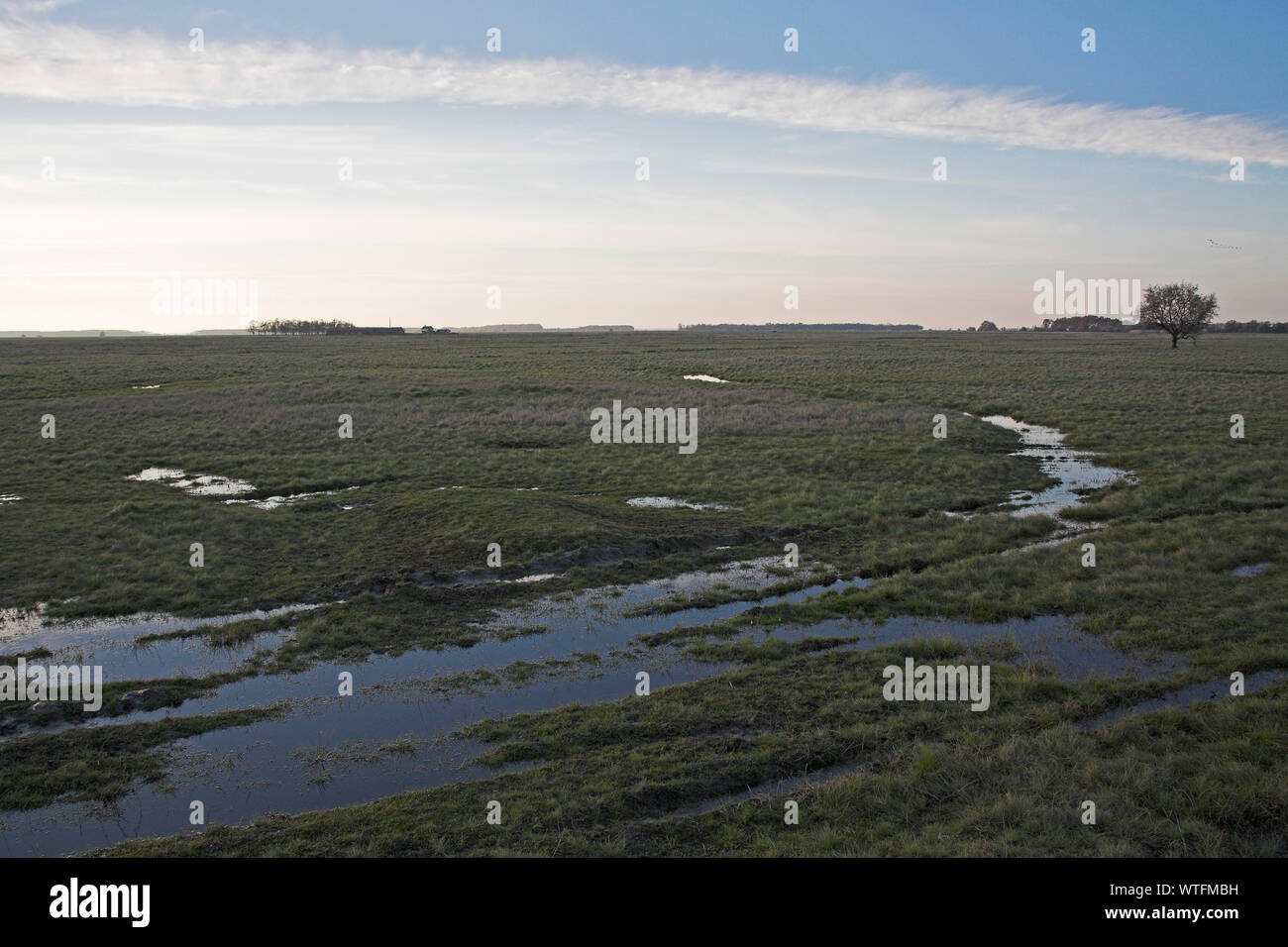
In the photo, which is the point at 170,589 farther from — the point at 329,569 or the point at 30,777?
the point at 30,777

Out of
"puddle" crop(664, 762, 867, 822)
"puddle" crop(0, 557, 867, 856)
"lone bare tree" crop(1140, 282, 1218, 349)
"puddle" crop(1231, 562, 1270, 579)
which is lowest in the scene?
"puddle" crop(664, 762, 867, 822)

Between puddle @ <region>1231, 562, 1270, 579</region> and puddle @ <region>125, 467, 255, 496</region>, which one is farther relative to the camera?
puddle @ <region>125, 467, 255, 496</region>

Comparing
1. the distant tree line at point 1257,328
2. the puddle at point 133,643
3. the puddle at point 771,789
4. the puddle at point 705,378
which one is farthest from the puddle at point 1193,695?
the distant tree line at point 1257,328

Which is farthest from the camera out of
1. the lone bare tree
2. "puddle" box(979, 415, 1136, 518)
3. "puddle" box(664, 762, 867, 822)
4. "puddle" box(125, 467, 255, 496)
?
the lone bare tree

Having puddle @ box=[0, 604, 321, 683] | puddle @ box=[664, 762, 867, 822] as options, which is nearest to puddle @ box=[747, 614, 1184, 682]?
puddle @ box=[664, 762, 867, 822]

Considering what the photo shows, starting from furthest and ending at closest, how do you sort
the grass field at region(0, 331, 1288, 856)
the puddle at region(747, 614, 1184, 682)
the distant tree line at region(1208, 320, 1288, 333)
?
the distant tree line at region(1208, 320, 1288, 333) < the puddle at region(747, 614, 1184, 682) < the grass field at region(0, 331, 1288, 856)

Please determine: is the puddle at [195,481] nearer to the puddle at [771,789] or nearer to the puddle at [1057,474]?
the puddle at [771,789]

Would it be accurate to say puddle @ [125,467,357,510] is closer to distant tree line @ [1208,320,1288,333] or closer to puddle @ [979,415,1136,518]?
puddle @ [979,415,1136,518]

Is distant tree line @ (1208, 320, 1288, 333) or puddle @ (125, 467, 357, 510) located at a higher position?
distant tree line @ (1208, 320, 1288, 333)
